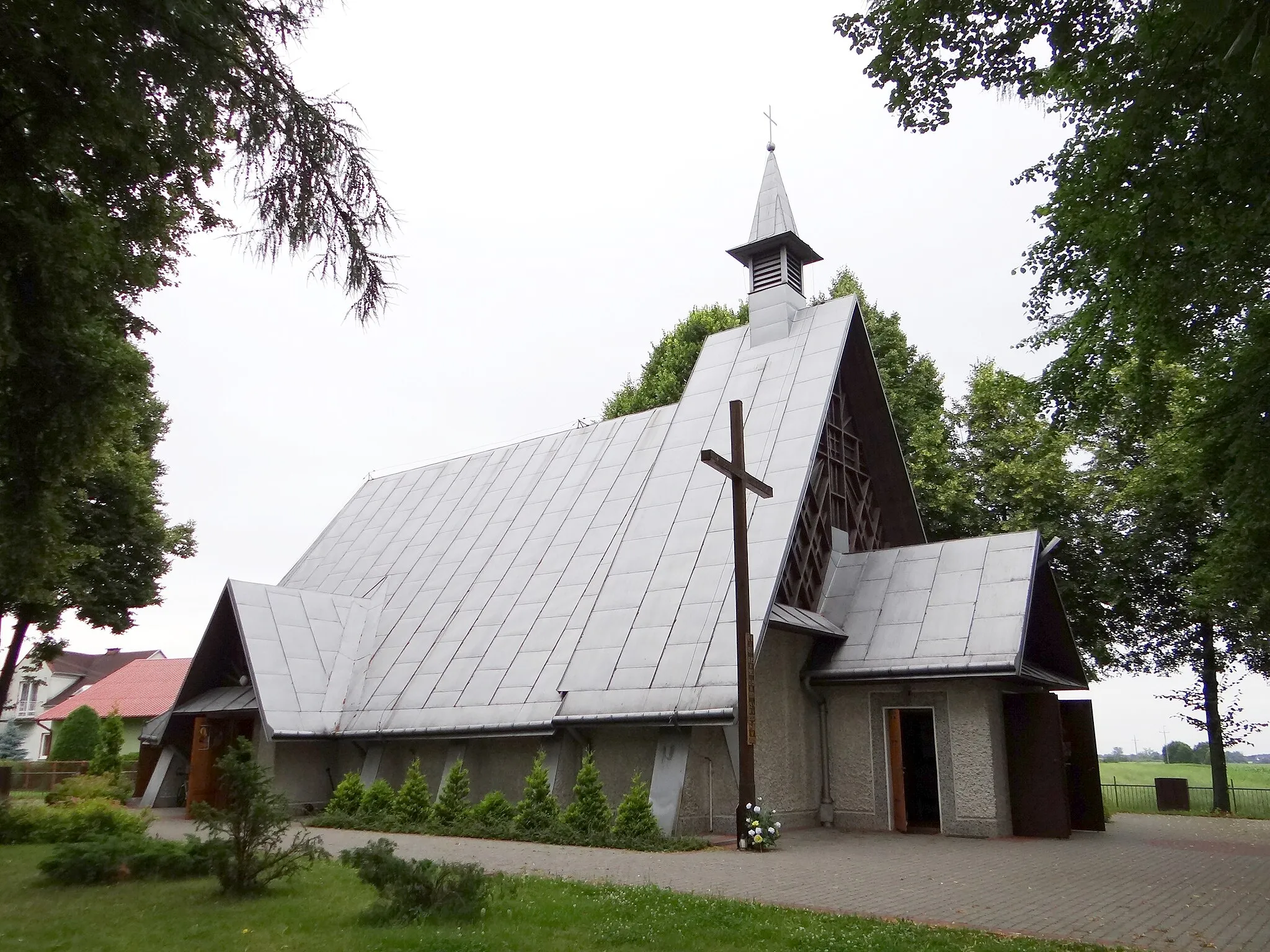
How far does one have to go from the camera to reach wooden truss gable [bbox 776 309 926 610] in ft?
56.7

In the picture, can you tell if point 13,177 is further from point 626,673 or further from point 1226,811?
point 1226,811

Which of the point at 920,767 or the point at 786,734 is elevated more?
the point at 786,734

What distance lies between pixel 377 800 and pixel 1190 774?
105ft

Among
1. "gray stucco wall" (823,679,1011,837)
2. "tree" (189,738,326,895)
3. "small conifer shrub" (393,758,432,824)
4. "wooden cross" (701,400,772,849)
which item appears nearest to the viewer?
"tree" (189,738,326,895)

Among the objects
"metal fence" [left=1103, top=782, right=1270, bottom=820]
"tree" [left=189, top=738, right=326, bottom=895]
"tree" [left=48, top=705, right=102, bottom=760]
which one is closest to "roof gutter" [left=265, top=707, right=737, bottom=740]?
"tree" [left=189, top=738, right=326, bottom=895]

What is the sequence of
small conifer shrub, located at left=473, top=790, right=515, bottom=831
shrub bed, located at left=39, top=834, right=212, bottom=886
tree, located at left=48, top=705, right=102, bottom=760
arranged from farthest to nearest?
1. tree, located at left=48, top=705, right=102, bottom=760
2. small conifer shrub, located at left=473, top=790, right=515, bottom=831
3. shrub bed, located at left=39, top=834, right=212, bottom=886

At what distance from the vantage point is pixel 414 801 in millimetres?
14625

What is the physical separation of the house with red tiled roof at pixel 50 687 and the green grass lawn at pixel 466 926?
134 feet

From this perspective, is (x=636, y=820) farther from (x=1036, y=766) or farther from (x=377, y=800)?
(x=1036, y=766)

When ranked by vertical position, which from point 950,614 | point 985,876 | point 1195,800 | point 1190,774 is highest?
point 950,614

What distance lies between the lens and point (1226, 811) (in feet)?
73.5

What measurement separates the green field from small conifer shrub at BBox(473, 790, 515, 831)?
51.8 feet

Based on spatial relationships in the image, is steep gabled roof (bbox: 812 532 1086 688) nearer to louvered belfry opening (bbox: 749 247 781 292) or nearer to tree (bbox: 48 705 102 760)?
louvered belfry opening (bbox: 749 247 781 292)

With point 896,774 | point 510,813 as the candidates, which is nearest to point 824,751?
point 896,774
